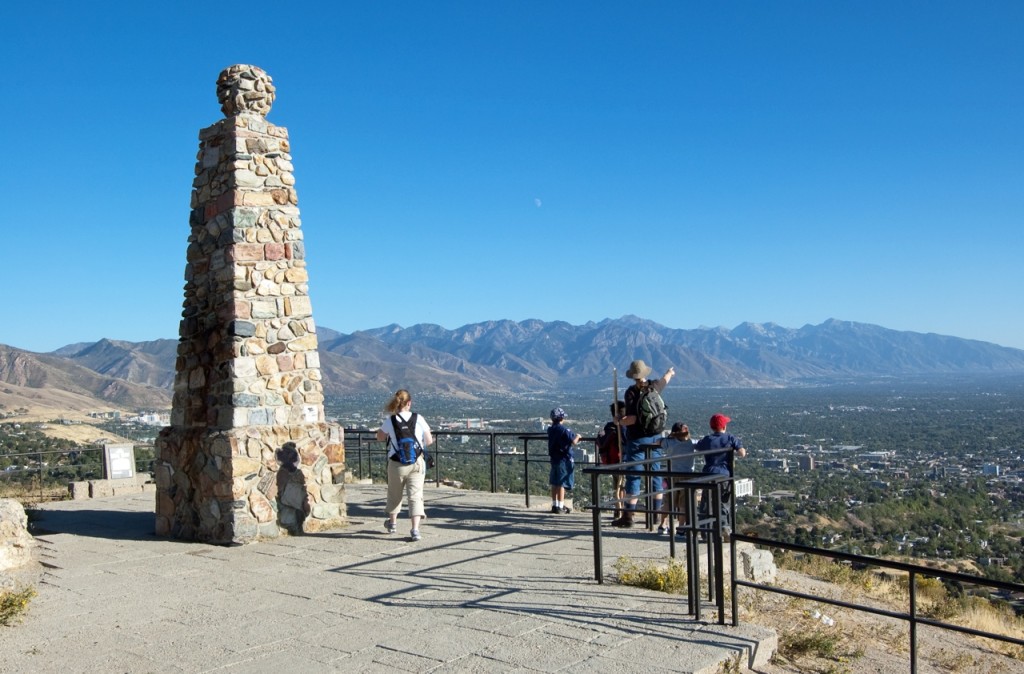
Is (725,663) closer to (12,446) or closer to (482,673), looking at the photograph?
(482,673)

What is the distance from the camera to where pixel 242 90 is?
10680 millimetres

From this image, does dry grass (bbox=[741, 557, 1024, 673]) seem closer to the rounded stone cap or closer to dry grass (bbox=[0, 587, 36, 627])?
dry grass (bbox=[0, 587, 36, 627])

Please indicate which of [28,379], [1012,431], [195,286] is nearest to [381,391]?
[28,379]

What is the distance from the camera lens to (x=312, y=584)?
7.89m

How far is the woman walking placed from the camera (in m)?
9.62

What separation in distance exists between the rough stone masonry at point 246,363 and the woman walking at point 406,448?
1360 millimetres

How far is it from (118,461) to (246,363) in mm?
7294

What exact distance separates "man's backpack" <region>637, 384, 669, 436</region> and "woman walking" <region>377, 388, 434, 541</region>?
2.36m

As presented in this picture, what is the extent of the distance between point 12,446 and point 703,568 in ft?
82.4

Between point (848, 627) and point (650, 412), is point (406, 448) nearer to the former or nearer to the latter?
point (650, 412)

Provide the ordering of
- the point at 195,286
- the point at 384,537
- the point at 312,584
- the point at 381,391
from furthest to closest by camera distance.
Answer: the point at 381,391
the point at 195,286
the point at 384,537
the point at 312,584

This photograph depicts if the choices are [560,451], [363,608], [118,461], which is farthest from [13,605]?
[118,461]

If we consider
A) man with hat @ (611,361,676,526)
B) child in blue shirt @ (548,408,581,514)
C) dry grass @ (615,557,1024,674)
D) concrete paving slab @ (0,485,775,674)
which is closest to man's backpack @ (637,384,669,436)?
man with hat @ (611,361,676,526)

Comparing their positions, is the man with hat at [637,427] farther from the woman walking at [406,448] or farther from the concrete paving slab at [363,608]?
the woman walking at [406,448]
